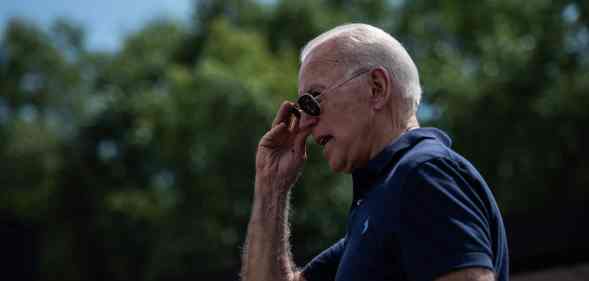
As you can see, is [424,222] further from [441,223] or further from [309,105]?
[309,105]

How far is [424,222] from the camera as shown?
55.4 inches

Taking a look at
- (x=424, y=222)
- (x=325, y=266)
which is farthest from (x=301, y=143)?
(x=424, y=222)

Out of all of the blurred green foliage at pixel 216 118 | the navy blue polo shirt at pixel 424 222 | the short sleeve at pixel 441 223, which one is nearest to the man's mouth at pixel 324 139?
the navy blue polo shirt at pixel 424 222

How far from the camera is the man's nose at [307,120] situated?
1.94 m

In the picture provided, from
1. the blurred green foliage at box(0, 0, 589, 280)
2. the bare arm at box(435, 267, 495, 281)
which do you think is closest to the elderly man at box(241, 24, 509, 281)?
the bare arm at box(435, 267, 495, 281)

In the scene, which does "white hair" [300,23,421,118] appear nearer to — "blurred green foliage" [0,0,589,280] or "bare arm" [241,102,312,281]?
"bare arm" [241,102,312,281]

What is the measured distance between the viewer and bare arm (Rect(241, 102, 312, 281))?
213 centimetres

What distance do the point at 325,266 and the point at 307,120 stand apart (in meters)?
0.42

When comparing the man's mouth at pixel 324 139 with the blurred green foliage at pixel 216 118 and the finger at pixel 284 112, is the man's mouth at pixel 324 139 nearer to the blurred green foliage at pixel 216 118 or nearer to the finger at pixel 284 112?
the finger at pixel 284 112

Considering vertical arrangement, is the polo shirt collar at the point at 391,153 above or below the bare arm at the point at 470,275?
above

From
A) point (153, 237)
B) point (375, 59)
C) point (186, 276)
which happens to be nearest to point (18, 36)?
point (153, 237)

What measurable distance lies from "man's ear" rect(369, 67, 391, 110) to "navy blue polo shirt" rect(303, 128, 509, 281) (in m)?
0.14

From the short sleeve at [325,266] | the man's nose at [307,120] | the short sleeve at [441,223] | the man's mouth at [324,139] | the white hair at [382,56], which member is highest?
the white hair at [382,56]

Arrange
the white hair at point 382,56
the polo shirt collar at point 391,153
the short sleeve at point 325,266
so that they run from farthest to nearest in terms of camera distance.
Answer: the short sleeve at point 325,266 → the white hair at point 382,56 → the polo shirt collar at point 391,153
